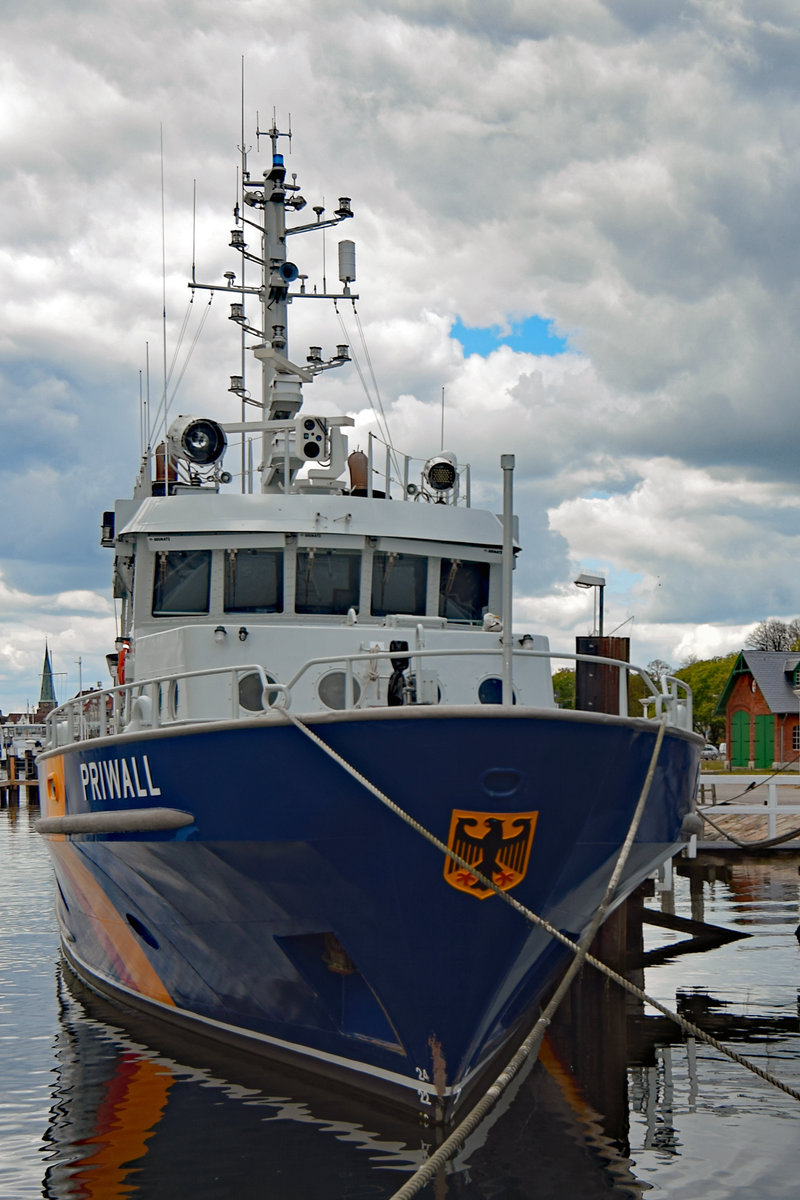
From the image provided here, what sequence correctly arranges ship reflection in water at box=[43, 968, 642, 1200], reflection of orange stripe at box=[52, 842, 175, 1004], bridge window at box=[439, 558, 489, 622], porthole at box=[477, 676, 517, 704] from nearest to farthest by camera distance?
ship reflection in water at box=[43, 968, 642, 1200] → porthole at box=[477, 676, 517, 704] → reflection of orange stripe at box=[52, 842, 175, 1004] → bridge window at box=[439, 558, 489, 622]

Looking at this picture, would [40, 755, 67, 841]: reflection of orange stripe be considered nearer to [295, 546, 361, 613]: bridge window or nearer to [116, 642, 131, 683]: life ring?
[116, 642, 131, 683]: life ring

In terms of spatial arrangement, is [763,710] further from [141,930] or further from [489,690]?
[141,930]

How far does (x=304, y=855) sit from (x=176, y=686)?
2.46 m

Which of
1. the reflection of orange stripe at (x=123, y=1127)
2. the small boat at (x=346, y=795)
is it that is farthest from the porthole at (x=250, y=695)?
the reflection of orange stripe at (x=123, y=1127)

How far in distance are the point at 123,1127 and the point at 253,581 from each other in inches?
196

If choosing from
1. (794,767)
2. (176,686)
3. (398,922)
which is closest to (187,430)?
(176,686)

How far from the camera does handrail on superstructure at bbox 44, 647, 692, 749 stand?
829cm

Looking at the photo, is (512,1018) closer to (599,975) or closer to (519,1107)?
(519,1107)

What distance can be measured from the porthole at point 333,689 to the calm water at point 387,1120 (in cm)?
288

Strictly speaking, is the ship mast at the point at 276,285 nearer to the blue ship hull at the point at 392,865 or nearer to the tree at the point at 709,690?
the blue ship hull at the point at 392,865

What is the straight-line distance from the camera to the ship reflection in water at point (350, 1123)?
7965mm

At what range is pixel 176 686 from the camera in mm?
10305

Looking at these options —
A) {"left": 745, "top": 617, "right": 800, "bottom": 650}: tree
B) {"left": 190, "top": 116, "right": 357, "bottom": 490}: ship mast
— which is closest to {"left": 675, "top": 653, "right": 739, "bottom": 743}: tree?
{"left": 745, "top": 617, "right": 800, "bottom": 650}: tree

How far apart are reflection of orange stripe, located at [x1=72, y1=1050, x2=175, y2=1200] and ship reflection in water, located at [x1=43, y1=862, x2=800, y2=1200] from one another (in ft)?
0.05
